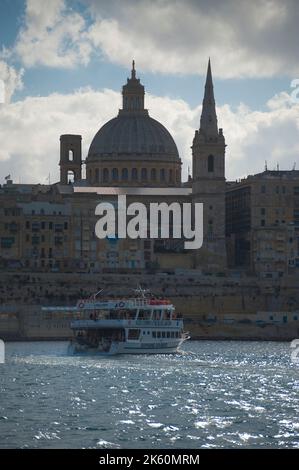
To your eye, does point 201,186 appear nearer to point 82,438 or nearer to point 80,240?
point 80,240

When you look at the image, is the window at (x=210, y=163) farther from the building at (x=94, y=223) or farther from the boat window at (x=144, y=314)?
the boat window at (x=144, y=314)

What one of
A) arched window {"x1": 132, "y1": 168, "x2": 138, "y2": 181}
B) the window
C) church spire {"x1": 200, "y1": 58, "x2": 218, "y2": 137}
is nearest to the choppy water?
the window

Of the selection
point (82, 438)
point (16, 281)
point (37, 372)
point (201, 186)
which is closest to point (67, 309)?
point (16, 281)

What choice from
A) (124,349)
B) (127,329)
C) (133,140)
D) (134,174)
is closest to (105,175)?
(134,174)

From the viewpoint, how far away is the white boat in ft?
354

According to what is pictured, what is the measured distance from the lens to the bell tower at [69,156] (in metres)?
178

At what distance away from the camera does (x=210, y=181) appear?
16188 centimetres

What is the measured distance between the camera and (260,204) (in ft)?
537

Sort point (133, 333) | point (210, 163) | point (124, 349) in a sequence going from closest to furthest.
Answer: point (124, 349) → point (133, 333) → point (210, 163)

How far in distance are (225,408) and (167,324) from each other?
36.0 metres

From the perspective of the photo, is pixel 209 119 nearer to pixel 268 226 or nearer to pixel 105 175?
pixel 268 226

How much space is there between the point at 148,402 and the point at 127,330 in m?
32.3

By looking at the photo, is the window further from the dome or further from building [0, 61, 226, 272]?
the dome

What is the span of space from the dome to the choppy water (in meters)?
64.9
